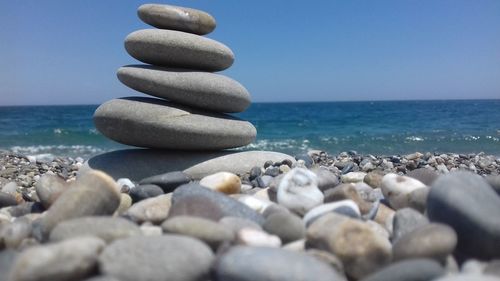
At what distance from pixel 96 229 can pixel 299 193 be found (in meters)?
1.40

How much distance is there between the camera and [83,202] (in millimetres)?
2814

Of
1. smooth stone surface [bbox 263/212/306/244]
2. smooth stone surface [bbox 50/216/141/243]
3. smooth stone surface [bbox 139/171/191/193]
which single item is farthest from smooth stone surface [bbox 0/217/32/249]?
smooth stone surface [bbox 139/171/191/193]

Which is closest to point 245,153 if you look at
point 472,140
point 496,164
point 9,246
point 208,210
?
point 208,210

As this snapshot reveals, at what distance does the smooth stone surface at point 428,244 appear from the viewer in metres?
2.25

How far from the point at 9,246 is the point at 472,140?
1706 cm

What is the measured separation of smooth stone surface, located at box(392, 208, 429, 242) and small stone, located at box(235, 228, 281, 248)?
2.31 feet

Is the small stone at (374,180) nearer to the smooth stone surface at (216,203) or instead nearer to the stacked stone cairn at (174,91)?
the smooth stone surface at (216,203)

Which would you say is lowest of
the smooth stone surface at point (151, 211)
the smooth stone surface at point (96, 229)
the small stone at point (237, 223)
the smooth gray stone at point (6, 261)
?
the smooth gray stone at point (6, 261)

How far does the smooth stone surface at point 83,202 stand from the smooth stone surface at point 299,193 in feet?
3.66

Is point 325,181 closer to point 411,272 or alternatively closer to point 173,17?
point 411,272

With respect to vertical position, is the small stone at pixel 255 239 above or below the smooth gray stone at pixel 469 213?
below

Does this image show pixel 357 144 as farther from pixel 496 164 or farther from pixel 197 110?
pixel 197 110

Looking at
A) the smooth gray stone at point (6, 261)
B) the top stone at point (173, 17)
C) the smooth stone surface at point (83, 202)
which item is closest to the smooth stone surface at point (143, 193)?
the smooth stone surface at point (83, 202)

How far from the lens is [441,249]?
226 centimetres
